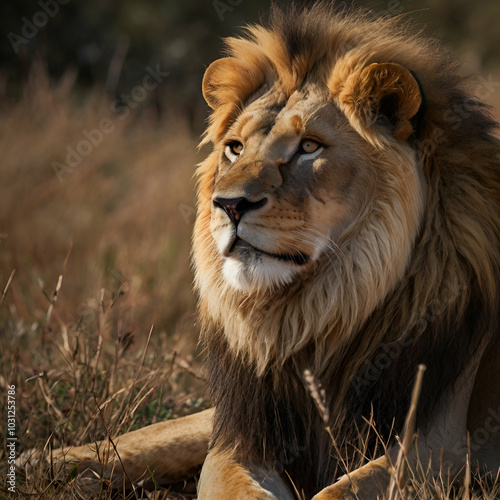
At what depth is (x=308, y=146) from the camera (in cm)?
291

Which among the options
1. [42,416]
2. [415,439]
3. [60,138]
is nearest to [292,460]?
[415,439]

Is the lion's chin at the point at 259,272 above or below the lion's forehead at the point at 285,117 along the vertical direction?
below

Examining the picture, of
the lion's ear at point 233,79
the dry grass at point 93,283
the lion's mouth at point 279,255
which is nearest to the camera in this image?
the lion's mouth at point 279,255

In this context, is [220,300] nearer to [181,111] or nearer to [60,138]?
[60,138]

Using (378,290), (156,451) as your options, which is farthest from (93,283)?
(378,290)

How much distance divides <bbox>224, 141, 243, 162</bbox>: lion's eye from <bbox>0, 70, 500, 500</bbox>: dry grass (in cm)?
81

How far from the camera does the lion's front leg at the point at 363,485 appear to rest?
8.10ft

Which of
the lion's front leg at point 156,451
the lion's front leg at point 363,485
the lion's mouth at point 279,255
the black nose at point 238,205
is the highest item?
the black nose at point 238,205

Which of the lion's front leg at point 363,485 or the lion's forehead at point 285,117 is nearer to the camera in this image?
the lion's front leg at point 363,485

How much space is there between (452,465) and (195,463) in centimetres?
131

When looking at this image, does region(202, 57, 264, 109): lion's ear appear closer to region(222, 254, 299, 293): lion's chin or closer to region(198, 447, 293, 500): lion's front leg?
region(222, 254, 299, 293): lion's chin

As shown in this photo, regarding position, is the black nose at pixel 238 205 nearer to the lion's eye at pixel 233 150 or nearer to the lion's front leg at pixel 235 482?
the lion's eye at pixel 233 150

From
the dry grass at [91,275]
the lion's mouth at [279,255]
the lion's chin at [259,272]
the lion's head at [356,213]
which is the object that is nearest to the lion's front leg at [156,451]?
the dry grass at [91,275]

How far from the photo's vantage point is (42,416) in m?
3.76
